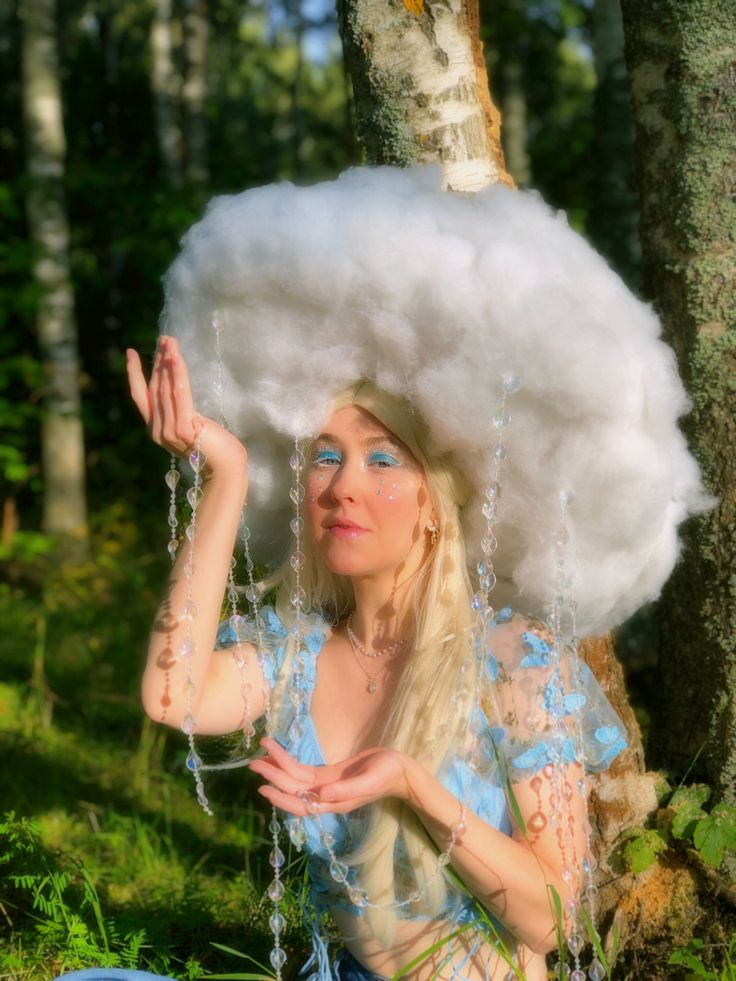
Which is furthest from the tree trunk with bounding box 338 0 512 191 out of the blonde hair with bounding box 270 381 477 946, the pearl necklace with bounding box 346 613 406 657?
the pearl necklace with bounding box 346 613 406 657

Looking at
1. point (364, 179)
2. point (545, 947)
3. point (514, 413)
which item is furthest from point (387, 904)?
point (364, 179)

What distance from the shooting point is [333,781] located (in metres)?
1.56

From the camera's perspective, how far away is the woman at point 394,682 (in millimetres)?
1685

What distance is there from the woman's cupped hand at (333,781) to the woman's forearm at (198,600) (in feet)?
0.79

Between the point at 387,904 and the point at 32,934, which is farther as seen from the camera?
the point at 32,934

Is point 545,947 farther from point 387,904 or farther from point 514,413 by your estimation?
point 514,413

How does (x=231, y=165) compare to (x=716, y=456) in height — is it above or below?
above

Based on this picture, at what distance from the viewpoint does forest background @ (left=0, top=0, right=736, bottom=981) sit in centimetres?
243

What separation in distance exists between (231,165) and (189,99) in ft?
3.82

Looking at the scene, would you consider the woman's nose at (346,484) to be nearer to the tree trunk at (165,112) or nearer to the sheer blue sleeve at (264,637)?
the sheer blue sleeve at (264,637)

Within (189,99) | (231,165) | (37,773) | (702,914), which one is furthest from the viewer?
(231,165)

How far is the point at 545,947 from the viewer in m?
1.76

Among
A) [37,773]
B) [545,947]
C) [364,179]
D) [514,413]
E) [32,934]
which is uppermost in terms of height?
[364,179]

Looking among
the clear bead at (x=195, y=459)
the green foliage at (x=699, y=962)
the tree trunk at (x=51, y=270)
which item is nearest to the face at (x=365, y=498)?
the clear bead at (x=195, y=459)
